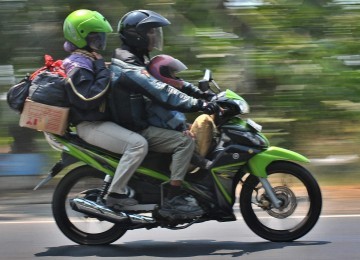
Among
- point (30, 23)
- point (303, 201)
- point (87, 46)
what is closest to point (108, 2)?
point (30, 23)

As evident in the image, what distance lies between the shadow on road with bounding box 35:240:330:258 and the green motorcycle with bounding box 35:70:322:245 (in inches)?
6.4

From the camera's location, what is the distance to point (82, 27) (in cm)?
559

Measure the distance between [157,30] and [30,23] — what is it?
5.26 metres

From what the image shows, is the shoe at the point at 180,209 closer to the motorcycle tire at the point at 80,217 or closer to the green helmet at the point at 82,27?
the motorcycle tire at the point at 80,217

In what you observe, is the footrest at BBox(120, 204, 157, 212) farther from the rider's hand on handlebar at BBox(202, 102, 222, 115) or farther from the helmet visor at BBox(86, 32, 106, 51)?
the helmet visor at BBox(86, 32, 106, 51)

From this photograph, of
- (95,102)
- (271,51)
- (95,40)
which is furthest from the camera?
(271,51)

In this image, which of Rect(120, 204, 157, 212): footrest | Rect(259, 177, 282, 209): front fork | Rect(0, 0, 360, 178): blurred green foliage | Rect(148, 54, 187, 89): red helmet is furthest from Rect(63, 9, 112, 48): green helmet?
Rect(0, 0, 360, 178): blurred green foliage

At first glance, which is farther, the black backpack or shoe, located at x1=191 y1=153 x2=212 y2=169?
shoe, located at x1=191 y1=153 x2=212 y2=169

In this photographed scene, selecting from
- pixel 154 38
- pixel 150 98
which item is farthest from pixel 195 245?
pixel 154 38

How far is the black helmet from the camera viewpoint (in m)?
5.59

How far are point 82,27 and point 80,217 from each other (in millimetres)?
1583

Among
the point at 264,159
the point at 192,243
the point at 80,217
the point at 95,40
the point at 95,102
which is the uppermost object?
the point at 95,40

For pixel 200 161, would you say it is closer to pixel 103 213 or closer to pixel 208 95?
pixel 208 95

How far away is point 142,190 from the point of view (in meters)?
5.66
